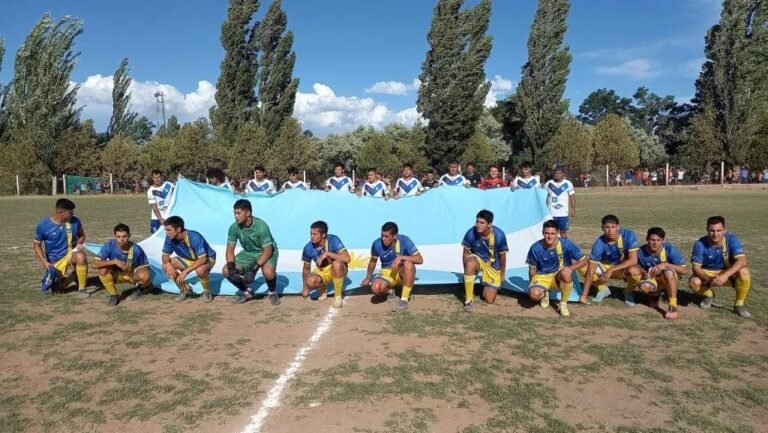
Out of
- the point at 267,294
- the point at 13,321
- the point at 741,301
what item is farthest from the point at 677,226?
the point at 13,321

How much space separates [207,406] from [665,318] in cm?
475

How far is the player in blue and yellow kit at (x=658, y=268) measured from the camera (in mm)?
5871

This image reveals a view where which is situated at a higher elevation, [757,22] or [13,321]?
[757,22]

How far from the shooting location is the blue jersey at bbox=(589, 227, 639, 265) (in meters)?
6.31

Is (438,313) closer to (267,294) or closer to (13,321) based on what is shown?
(267,294)

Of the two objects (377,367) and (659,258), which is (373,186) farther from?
(377,367)

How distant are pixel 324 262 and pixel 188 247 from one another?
5.73ft

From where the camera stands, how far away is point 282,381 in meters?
4.09

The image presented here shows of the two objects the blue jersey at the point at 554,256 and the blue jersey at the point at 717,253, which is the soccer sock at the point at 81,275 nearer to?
the blue jersey at the point at 554,256

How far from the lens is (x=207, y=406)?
365 cm

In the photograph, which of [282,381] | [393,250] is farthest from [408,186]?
[282,381]

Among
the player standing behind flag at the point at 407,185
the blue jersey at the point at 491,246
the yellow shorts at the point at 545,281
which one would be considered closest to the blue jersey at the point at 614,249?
the yellow shorts at the point at 545,281

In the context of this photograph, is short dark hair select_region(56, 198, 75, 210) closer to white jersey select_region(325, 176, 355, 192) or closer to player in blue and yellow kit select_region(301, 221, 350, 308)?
player in blue and yellow kit select_region(301, 221, 350, 308)

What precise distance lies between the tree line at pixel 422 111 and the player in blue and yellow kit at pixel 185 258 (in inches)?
1316
